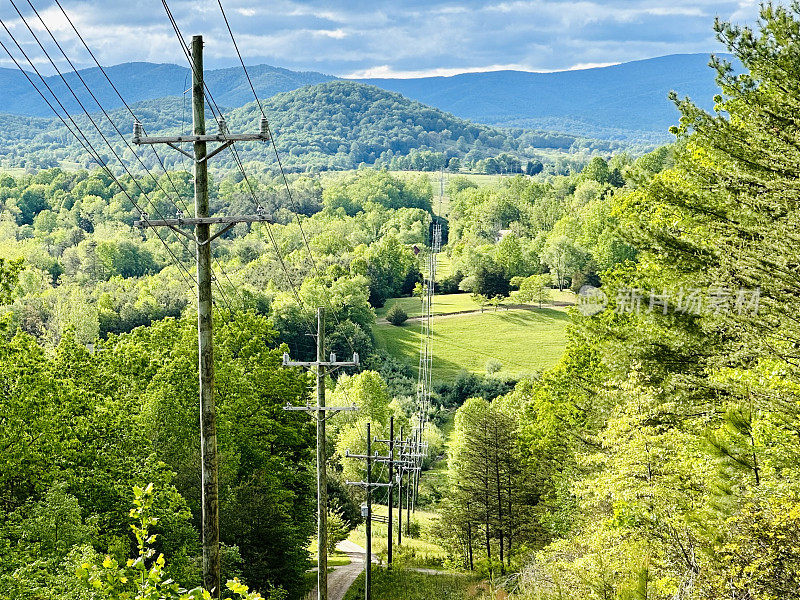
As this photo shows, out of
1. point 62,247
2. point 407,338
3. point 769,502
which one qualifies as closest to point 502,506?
point 769,502

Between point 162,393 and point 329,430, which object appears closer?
point 162,393

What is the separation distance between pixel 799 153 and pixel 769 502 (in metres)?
A: 6.85

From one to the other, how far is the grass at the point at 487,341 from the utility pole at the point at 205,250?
64.5 m

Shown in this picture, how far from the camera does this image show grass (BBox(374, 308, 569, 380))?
7894 centimetres

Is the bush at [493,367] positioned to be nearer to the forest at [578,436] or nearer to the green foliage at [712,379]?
the forest at [578,436]

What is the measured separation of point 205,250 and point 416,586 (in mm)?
20938

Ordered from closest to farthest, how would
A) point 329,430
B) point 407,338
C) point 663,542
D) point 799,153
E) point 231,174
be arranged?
point 663,542
point 799,153
point 329,430
point 407,338
point 231,174

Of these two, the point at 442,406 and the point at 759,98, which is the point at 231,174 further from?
the point at 759,98

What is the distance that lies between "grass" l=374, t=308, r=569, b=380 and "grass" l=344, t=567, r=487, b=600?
147 ft

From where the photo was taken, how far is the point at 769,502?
10.5 m

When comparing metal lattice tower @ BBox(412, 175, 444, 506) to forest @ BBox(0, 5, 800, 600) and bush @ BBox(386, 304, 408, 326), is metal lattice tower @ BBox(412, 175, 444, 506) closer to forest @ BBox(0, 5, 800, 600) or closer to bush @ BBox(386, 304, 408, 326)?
bush @ BBox(386, 304, 408, 326)

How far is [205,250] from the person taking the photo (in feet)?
36.6

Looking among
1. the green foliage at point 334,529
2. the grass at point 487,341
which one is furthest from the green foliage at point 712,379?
the grass at point 487,341

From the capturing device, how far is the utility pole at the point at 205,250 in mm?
11000
